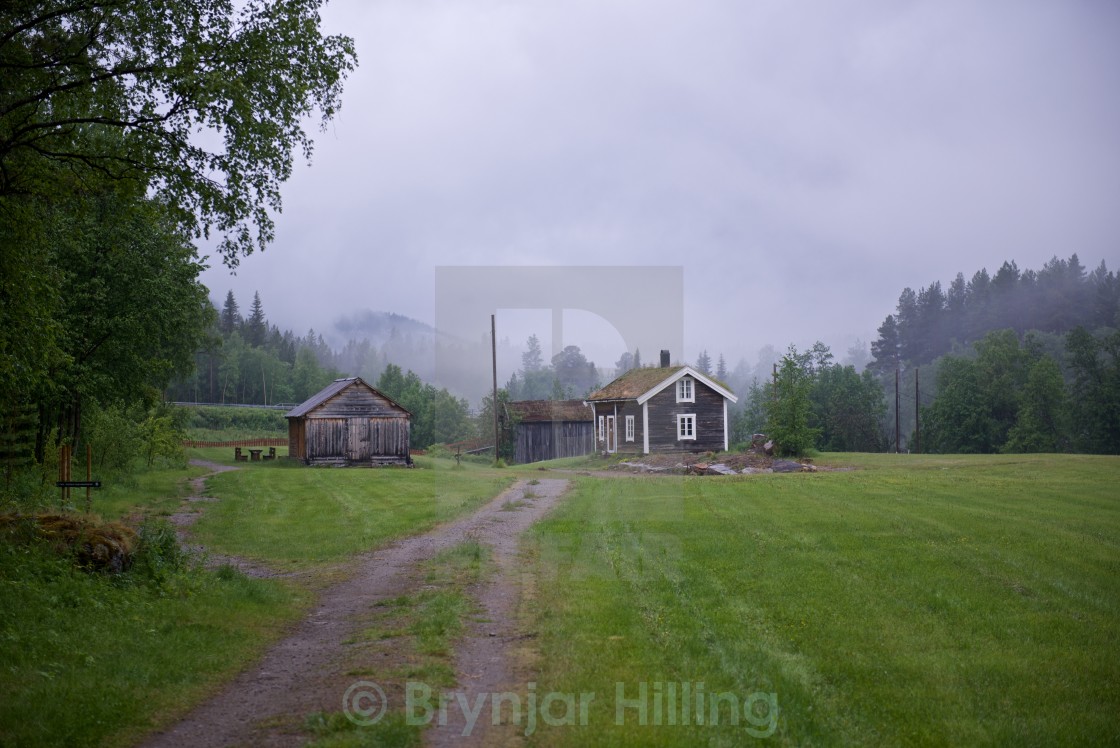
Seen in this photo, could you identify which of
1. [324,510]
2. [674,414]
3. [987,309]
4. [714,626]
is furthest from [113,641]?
[987,309]

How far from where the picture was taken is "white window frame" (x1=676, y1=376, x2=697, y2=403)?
43.3 metres

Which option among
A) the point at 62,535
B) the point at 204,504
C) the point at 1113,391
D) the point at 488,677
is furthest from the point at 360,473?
the point at 1113,391

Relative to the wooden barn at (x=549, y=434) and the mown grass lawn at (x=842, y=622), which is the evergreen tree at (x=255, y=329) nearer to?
the wooden barn at (x=549, y=434)

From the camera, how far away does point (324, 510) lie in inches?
835

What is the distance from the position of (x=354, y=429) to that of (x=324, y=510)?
25791mm

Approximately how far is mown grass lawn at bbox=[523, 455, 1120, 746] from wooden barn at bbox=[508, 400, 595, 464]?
3892 cm

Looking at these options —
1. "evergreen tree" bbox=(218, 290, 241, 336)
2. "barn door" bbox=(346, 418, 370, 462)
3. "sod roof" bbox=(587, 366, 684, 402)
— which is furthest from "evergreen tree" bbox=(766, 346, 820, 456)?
"evergreen tree" bbox=(218, 290, 241, 336)

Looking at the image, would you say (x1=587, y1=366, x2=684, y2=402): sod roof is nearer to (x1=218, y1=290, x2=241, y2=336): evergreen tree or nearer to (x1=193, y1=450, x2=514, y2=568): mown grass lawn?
(x1=193, y1=450, x2=514, y2=568): mown grass lawn

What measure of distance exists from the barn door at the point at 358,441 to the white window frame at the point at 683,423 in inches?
705

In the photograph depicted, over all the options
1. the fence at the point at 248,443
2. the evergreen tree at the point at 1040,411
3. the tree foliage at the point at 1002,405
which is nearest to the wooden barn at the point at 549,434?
the fence at the point at 248,443

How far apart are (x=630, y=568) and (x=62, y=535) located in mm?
8019

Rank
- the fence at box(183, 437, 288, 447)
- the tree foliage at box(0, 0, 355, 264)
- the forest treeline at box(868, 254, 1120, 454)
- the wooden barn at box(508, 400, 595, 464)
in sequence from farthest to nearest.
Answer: the fence at box(183, 437, 288, 447) < the forest treeline at box(868, 254, 1120, 454) < the wooden barn at box(508, 400, 595, 464) < the tree foliage at box(0, 0, 355, 264)

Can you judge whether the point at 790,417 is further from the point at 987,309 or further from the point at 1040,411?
the point at 987,309

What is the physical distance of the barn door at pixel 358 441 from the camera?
152ft
